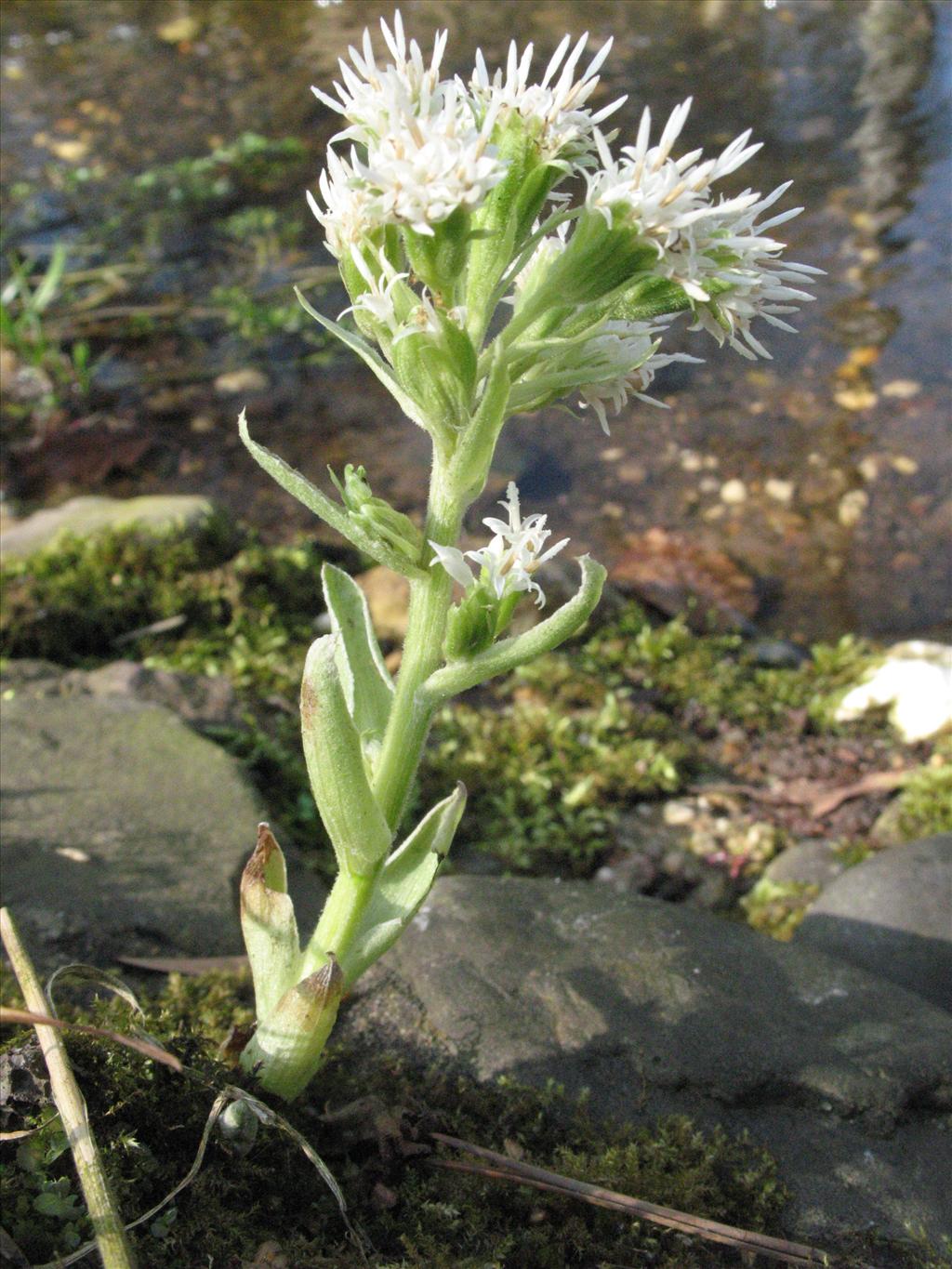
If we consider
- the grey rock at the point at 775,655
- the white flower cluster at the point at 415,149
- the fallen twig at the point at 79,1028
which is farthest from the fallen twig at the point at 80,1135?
the grey rock at the point at 775,655

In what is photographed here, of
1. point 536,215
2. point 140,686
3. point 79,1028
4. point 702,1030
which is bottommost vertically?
point 140,686

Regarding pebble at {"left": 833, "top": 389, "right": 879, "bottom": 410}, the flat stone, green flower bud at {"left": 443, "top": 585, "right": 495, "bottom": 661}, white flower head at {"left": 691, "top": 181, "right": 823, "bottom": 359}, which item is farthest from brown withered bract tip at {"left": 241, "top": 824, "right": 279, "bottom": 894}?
pebble at {"left": 833, "top": 389, "right": 879, "bottom": 410}

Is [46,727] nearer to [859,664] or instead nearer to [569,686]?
[569,686]

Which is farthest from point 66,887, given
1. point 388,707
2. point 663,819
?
point 663,819

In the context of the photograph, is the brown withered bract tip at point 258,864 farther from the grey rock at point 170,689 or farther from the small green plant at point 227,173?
the small green plant at point 227,173

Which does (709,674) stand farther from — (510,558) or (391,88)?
(391,88)

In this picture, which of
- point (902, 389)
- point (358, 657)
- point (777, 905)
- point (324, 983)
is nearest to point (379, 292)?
point (358, 657)
